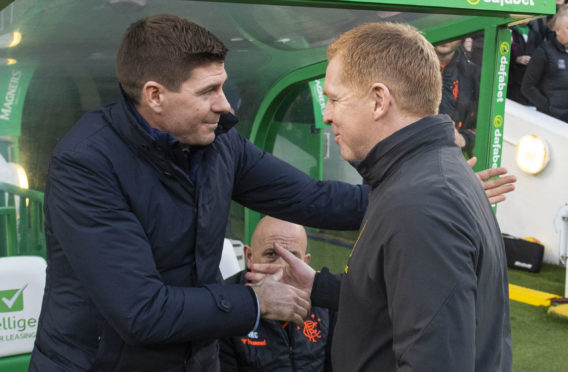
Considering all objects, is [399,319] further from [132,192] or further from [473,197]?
[132,192]

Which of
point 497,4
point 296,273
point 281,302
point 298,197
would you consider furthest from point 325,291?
point 497,4

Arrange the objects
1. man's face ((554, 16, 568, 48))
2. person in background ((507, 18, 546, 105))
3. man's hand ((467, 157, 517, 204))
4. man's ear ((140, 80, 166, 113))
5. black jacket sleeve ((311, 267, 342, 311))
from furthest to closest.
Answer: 1. person in background ((507, 18, 546, 105))
2. man's face ((554, 16, 568, 48))
3. man's hand ((467, 157, 517, 204))
4. black jacket sleeve ((311, 267, 342, 311))
5. man's ear ((140, 80, 166, 113))

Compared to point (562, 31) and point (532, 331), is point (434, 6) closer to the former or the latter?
point (532, 331)

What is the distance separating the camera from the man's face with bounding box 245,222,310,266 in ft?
8.61

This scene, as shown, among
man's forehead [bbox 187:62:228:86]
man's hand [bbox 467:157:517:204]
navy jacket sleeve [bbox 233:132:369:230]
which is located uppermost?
man's forehead [bbox 187:62:228:86]

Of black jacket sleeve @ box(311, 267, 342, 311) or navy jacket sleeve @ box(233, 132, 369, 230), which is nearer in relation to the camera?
black jacket sleeve @ box(311, 267, 342, 311)

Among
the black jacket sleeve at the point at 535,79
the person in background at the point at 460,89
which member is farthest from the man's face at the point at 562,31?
the person in background at the point at 460,89

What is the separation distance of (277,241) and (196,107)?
1.04m

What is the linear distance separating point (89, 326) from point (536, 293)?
4.61 metres

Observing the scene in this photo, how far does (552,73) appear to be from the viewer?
21.5 ft

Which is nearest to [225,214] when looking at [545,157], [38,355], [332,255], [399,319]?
[38,355]

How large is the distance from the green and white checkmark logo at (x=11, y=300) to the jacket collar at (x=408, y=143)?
6.35 feet

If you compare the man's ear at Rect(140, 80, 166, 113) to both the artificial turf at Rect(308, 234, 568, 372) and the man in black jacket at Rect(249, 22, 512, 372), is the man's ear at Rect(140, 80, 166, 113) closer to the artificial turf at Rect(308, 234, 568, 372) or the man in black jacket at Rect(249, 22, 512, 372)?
the man in black jacket at Rect(249, 22, 512, 372)

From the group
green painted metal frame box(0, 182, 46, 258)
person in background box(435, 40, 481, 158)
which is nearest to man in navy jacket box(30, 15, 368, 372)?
green painted metal frame box(0, 182, 46, 258)
